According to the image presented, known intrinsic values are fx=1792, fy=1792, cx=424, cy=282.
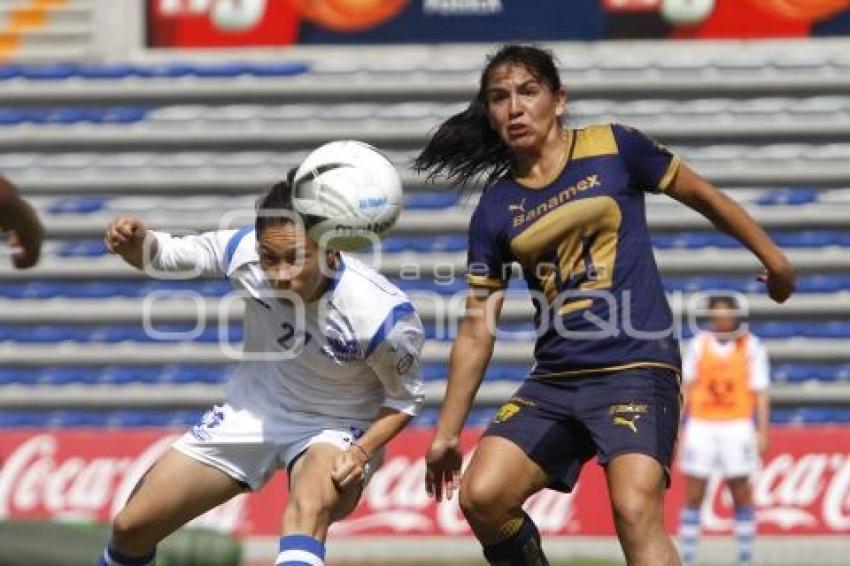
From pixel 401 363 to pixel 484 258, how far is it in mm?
450

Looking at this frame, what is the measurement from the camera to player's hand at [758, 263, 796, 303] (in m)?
5.79

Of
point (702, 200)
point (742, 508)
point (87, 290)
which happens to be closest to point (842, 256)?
point (742, 508)

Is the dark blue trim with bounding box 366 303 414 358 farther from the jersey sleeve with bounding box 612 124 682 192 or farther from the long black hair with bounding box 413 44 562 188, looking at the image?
the jersey sleeve with bounding box 612 124 682 192

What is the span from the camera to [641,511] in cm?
557

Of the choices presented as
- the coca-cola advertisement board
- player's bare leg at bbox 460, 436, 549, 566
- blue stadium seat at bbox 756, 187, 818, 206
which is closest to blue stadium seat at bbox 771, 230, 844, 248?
blue stadium seat at bbox 756, 187, 818, 206

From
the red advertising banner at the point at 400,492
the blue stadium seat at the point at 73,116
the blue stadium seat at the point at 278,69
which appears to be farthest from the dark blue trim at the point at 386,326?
the blue stadium seat at the point at 73,116

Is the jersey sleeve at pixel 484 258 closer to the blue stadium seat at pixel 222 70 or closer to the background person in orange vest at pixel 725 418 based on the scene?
the background person in orange vest at pixel 725 418

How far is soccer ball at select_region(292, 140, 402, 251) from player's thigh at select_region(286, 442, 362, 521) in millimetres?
695

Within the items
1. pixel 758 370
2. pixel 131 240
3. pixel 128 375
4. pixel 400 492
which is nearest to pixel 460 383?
pixel 131 240

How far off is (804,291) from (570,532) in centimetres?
294

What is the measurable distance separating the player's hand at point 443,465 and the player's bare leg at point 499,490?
0.06m

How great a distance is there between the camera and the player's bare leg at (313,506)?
5.75m

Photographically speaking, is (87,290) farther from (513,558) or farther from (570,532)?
(513,558)

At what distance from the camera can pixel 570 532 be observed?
11.9 m
